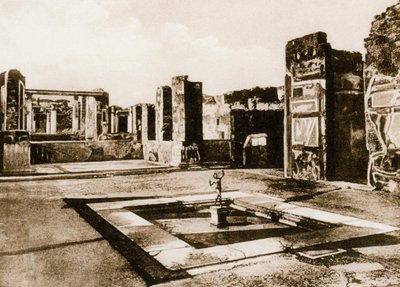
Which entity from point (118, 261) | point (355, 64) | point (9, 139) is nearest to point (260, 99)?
point (355, 64)

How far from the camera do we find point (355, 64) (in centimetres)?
883

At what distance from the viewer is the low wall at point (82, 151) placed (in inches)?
533

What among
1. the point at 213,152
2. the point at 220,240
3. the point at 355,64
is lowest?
the point at 220,240

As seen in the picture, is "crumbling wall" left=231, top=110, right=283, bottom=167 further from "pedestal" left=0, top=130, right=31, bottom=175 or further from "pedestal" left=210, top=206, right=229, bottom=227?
"pedestal" left=210, top=206, right=229, bottom=227

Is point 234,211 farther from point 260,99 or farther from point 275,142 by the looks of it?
point 260,99

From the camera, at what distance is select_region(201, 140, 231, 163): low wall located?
44.8 feet

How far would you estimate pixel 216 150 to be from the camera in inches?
542

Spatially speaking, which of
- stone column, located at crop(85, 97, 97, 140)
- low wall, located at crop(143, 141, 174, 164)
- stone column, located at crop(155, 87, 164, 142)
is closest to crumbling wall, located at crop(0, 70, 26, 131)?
stone column, located at crop(155, 87, 164, 142)

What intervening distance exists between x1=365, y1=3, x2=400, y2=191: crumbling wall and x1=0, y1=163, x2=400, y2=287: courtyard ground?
1.50 feet

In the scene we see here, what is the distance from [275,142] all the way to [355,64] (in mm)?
3903

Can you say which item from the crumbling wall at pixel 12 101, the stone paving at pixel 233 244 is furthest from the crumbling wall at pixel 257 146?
the crumbling wall at pixel 12 101

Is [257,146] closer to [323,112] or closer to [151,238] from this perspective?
[323,112]

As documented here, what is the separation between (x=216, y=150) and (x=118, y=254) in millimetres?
10460

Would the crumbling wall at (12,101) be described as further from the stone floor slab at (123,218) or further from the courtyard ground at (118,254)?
the stone floor slab at (123,218)
